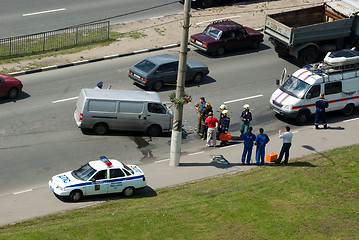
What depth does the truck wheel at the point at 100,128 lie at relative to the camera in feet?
84.5

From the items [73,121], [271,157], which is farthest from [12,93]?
[271,157]

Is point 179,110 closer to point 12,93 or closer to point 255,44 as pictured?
point 12,93

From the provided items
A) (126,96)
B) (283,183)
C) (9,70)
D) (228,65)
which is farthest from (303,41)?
(9,70)

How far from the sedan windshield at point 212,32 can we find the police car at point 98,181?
1463cm

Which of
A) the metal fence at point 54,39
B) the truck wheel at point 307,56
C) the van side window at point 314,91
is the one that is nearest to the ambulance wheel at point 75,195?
the van side window at point 314,91

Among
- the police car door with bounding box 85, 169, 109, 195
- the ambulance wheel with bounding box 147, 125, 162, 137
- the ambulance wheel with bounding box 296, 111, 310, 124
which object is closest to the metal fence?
the ambulance wheel with bounding box 147, 125, 162, 137

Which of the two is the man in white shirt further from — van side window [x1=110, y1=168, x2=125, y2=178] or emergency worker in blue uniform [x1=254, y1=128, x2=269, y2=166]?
van side window [x1=110, y1=168, x2=125, y2=178]

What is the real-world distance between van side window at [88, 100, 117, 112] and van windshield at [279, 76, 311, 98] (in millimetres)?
8114

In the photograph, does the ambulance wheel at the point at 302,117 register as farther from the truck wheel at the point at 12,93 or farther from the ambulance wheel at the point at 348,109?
the truck wheel at the point at 12,93

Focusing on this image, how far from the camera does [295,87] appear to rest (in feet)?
91.4

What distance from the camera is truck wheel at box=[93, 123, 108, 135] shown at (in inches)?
1014

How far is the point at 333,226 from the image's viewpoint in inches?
698

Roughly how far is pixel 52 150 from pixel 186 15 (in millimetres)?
7918

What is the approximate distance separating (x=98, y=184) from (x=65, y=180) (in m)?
1.12
